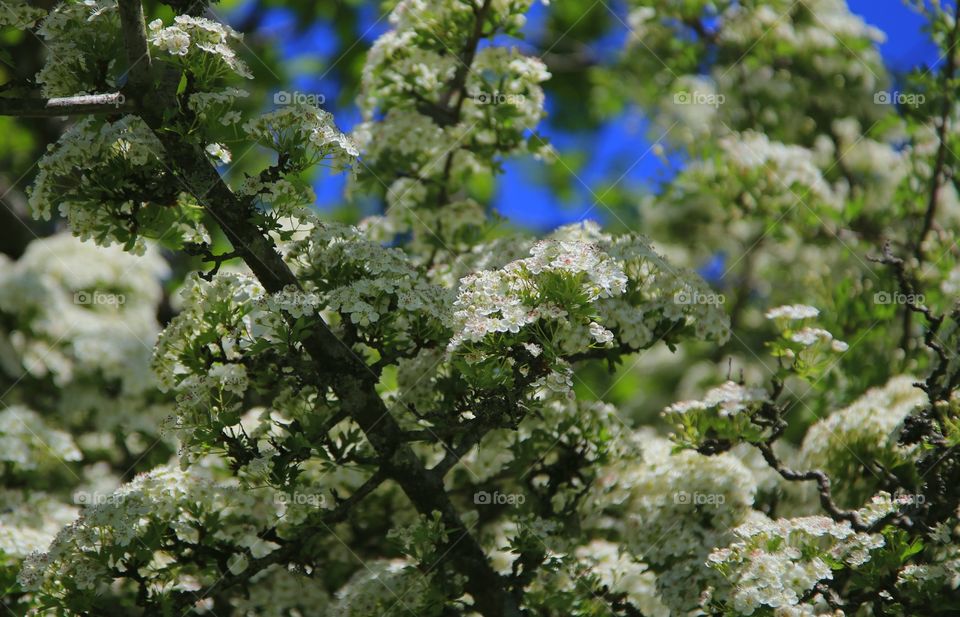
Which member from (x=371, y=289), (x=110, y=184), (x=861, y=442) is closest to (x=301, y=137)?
(x=371, y=289)

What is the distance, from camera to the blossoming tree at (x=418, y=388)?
4211 mm

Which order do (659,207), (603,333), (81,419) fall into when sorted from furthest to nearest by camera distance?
1. (659,207)
2. (81,419)
3. (603,333)

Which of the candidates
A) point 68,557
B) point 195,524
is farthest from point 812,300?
point 68,557

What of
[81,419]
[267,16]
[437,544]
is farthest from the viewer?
[267,16]

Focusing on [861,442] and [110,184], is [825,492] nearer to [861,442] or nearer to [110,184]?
[861,442]

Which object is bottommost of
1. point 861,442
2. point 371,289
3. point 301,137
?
point 861,442

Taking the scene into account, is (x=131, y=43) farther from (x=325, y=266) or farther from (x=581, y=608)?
(x=581, y=608)

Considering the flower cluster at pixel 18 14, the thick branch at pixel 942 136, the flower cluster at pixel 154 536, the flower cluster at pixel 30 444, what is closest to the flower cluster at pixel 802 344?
the thick branch at pixel 942 136

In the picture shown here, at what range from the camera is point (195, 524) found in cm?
477

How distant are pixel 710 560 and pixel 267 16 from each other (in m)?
10.3

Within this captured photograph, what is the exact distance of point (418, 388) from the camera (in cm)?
489

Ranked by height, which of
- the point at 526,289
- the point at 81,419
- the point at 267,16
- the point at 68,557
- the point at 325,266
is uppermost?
the point at 267,16

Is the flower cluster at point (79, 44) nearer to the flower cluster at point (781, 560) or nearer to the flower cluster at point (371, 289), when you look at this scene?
the flower cluster at point (371, 289)

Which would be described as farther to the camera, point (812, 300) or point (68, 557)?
point (812, 300)
